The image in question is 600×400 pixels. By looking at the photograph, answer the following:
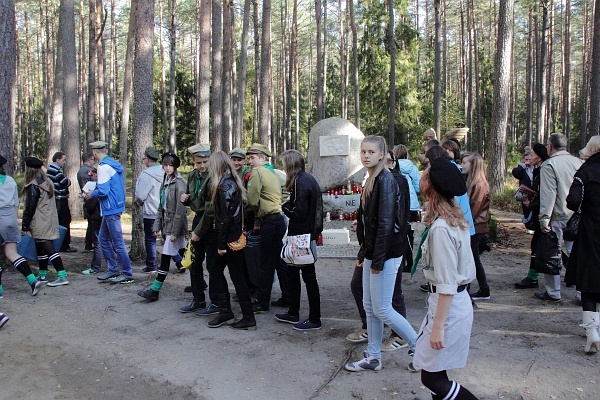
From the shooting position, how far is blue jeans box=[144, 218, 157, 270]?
26.9ft

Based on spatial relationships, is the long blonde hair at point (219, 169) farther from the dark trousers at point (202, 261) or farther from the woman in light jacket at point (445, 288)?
the woman in light jacket at point (445, 288)

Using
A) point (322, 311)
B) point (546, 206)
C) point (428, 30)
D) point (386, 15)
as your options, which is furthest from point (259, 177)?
point (428, 30)

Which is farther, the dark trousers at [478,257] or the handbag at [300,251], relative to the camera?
the dark trousers at [478,257]

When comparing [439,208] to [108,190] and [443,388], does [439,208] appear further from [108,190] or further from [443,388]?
[108,190]

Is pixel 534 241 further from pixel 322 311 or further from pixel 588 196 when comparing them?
pixel 322 311

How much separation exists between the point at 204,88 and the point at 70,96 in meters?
3.76

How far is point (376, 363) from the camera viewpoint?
447 centimetres

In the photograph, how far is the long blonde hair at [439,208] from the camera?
3.03 meters

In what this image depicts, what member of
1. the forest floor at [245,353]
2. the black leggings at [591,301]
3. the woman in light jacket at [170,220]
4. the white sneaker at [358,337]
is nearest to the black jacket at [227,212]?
the forest floor at [245,353]

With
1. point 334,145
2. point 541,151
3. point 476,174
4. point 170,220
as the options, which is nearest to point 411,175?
point 476,174

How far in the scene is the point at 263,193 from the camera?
6.05 meters

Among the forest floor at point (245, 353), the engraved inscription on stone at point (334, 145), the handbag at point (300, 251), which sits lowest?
the forest floor at point (245, 353)

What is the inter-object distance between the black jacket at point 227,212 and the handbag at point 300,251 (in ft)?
1.92

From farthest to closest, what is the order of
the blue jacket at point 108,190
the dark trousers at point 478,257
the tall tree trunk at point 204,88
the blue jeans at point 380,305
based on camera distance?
the tall tree trunk at point 204,88 < the blue jacket at point 108,190 < the dark trousers at point 478,257 < the blue jeans at point 380,305
